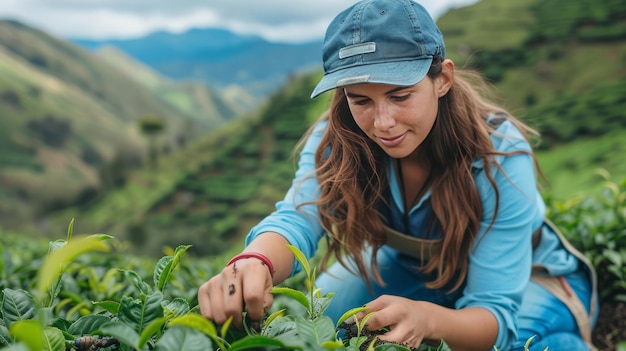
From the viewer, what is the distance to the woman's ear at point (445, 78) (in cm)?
165

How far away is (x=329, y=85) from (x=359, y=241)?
0.59 m

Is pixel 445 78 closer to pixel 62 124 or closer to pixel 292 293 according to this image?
pixel 292 293

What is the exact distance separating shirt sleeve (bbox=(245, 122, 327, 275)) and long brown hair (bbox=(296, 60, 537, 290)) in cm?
4

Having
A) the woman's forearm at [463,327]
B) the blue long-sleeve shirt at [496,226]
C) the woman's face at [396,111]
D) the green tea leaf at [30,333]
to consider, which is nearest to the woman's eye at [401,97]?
the woman's face at [396,111]

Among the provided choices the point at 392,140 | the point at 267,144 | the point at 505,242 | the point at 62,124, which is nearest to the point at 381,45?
the point at 392,140

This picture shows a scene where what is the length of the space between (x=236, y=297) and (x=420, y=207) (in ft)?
3.03

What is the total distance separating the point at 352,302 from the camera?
2105 millimetres

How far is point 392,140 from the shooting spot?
5.10 ft

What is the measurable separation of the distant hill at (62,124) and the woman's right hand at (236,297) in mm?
51819

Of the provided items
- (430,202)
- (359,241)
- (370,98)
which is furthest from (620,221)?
(370,98)

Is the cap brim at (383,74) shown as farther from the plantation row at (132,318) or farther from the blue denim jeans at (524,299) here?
the blue denim jeans at (524,299)

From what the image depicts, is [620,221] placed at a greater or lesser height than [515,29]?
greater

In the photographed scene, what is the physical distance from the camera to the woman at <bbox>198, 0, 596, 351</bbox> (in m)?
1.47

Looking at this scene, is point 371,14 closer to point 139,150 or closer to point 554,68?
point 554,68
